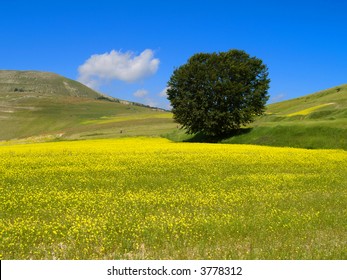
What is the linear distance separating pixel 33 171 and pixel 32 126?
328 ft

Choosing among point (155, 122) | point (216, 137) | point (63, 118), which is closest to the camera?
point (216, 137)

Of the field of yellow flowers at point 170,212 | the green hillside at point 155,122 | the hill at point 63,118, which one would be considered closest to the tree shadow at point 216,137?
the green hillside at point 155,122

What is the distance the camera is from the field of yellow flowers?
335 inches

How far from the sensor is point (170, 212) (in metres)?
11.6

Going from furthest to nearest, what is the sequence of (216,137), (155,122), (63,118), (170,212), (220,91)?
(63,118) → (155,122) → (216,137) → (220,91) → (170,212)

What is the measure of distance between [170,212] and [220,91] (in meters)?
40.0

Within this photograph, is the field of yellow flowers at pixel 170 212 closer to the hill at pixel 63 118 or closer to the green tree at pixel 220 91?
the green tree at pixel 220 91

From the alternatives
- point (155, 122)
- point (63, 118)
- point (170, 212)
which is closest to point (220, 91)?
point (170, 212)

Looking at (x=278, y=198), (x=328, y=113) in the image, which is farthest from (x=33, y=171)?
(x=328, y=113)

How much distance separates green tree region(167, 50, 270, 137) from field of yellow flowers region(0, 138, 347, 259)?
29168 mm

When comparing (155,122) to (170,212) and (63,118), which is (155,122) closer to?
(63,118)

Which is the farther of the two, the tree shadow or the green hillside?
the tree shadow

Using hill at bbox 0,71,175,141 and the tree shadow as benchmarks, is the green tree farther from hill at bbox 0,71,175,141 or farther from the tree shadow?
hill at bbox 0,71,175,141

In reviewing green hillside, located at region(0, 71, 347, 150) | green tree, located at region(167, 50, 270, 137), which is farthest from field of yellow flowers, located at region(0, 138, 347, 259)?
green tree, located at region(167, 50, 270, 137)
